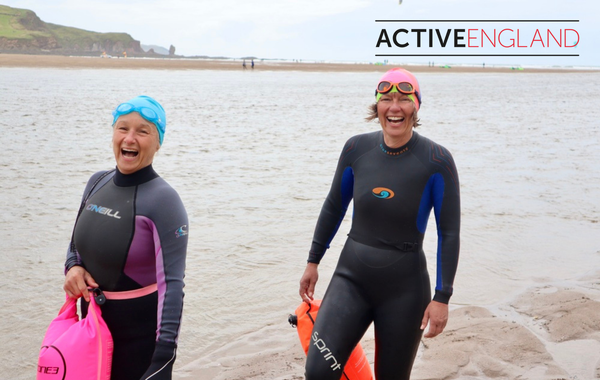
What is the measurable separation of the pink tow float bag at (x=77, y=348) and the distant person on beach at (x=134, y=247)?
0.08m

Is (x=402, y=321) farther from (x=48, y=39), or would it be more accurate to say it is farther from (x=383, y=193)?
(x=48, y=39)

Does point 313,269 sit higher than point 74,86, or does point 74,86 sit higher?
point 74,86

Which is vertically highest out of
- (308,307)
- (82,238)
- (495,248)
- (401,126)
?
(401,126)

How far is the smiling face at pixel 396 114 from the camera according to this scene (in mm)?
3291

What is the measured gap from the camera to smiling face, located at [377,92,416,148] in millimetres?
3291

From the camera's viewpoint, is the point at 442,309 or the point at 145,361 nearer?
the point at 145,361

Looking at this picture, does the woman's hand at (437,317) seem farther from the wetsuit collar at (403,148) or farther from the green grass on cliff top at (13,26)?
the green grass on cliff top at (13,26)

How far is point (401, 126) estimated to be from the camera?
10.9 feet

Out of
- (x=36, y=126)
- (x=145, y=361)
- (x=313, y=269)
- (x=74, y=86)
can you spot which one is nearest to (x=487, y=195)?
(x=313, y=269)

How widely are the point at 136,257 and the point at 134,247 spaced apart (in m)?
0.05

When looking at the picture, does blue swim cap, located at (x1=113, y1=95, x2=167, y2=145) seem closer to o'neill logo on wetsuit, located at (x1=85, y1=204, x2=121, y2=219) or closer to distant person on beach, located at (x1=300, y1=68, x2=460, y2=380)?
o'neill logo on wetsuit, located at (x1=85, y1=204, x2=121, y2=219)

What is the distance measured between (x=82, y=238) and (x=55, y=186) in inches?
295

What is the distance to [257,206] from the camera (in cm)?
888

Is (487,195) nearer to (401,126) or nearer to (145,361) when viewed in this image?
(401,126)
